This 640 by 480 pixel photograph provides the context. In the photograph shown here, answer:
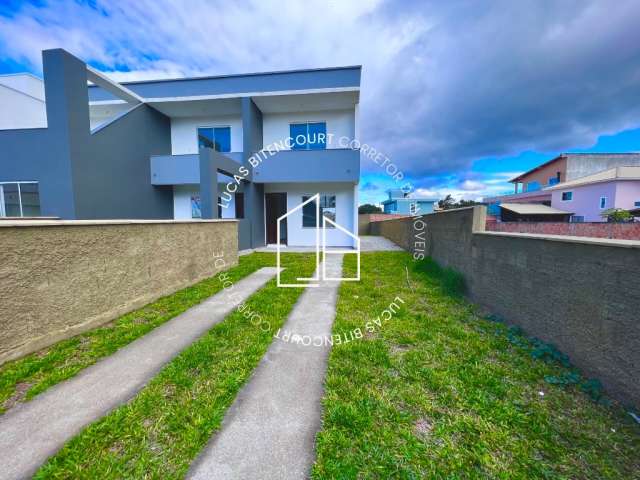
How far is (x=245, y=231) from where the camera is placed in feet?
33.1

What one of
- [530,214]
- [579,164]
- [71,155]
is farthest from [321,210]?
[579,164]

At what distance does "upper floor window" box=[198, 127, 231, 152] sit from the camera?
12.0 metres

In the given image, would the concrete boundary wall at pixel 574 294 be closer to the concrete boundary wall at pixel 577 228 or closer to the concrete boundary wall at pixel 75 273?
the concrete boundary wall at pixel 577 228

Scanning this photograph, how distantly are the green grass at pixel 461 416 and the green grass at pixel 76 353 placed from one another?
2.50 meters

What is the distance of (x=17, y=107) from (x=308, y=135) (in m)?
13.2

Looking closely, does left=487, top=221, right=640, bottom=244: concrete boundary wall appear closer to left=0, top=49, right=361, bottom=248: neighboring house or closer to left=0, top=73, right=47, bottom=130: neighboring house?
left=0, top=49, right=361, bottom=248: neighboring house

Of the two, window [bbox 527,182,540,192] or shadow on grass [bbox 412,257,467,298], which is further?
window [bbox 527,182,540,192]

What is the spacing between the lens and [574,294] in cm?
243

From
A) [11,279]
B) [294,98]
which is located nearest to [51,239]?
[11,279]

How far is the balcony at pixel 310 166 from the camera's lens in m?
10.2

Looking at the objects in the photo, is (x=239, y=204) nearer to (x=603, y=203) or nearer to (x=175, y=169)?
(x=175, y=169)

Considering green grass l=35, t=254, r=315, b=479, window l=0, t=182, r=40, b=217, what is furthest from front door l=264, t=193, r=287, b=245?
green grass l=35, t=254, r=315, b=479

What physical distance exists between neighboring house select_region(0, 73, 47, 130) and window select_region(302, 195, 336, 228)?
1280 cm

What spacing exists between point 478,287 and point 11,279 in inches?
245
